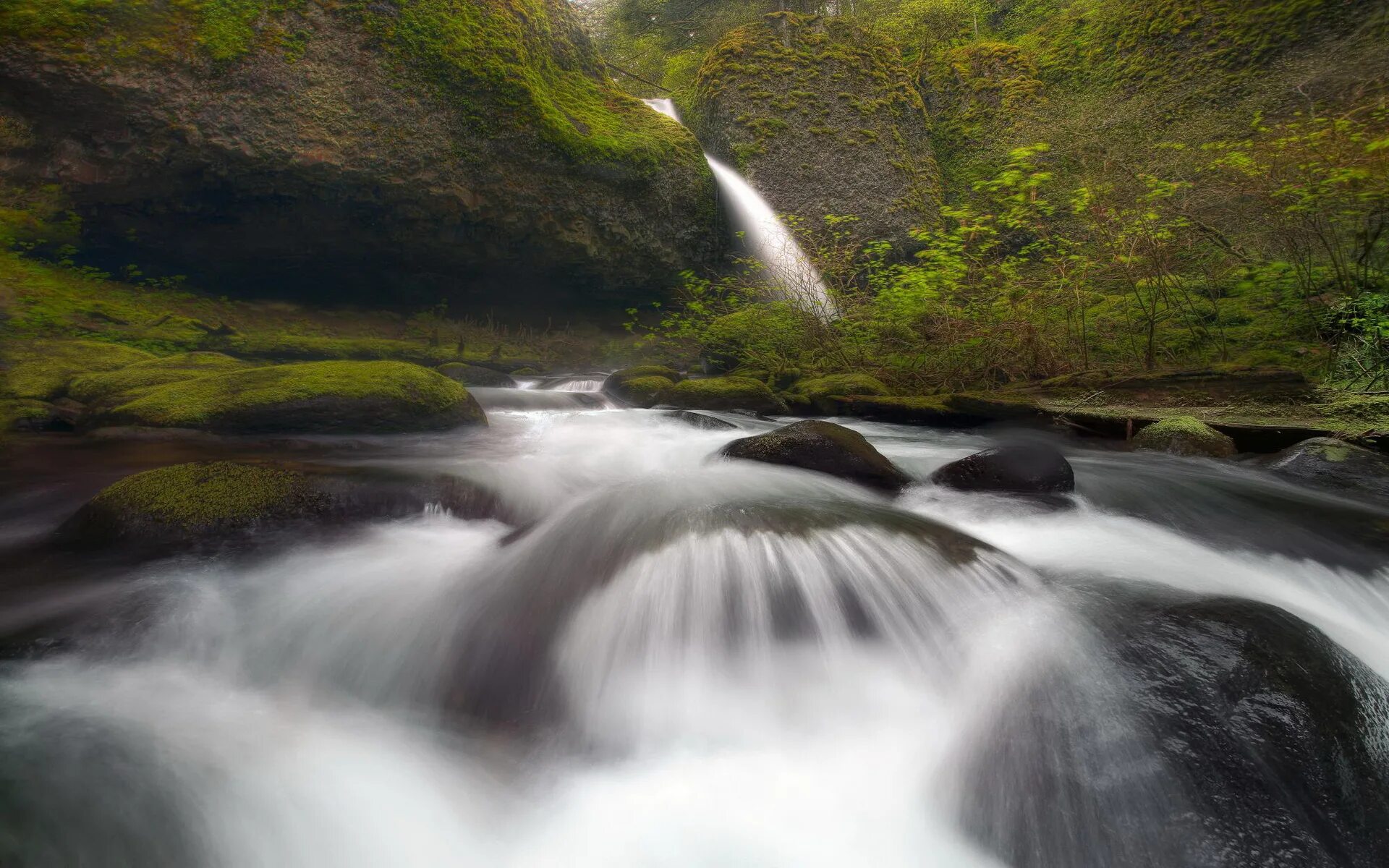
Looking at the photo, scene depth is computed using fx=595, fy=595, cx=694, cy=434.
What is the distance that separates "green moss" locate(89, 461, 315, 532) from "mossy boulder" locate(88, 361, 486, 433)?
194cm

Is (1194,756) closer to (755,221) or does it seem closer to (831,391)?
(831,391)

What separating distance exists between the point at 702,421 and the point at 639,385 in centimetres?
239

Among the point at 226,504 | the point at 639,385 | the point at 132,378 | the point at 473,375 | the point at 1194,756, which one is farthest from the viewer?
the point at 473,375

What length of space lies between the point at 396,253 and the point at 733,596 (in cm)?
1153

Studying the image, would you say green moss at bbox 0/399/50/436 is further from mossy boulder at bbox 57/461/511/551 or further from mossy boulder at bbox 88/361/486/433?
mossy boulder at bbox 57/461/511/551

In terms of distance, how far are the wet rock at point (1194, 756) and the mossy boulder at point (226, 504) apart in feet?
10.9

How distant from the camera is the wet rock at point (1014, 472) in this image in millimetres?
4285

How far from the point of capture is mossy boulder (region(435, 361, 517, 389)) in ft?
33.2

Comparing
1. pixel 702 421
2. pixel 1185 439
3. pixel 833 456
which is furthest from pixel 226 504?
pixel 1185 439

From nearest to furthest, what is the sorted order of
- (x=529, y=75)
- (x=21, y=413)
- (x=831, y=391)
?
1. (x=21, y=413)
2. (x=831, y=391)
3. (x=529, y=75)

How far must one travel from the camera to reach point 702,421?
7223 millimetres

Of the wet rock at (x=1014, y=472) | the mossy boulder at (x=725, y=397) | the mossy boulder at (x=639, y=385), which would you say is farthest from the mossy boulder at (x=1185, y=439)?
the mossy boulder at (x=639, y=385)

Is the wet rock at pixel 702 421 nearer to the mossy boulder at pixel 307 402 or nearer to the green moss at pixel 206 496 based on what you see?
the mossy boulder at pixel 307 402

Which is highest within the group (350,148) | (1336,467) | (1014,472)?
(350,148)
